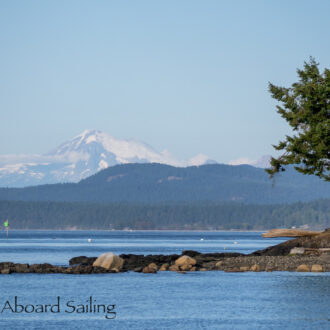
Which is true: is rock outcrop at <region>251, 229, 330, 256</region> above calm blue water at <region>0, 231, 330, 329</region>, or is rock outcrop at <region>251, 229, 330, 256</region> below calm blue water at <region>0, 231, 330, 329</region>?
above

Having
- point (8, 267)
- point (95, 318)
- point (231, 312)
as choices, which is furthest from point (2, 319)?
point (8, 267)

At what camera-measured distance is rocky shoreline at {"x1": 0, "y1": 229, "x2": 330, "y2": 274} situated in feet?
230

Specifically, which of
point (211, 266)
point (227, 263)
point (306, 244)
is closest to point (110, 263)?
point (211, 266)

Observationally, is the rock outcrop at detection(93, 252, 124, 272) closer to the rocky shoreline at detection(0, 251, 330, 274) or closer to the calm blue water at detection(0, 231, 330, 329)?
the rocky shoreline at detection(0, 251, 330, 274)

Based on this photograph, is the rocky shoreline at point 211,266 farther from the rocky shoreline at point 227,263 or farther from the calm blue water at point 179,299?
the calm blue water at point 179,299

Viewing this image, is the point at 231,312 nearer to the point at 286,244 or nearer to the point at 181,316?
the point at 181,316

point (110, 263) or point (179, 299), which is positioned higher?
point (110, 263)

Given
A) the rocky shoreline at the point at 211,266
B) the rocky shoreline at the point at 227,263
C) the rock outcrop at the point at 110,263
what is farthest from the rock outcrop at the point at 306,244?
the rock outcrop at the point at 110,263

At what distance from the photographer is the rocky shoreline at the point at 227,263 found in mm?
70000

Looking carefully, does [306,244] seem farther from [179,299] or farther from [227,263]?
[179,299]

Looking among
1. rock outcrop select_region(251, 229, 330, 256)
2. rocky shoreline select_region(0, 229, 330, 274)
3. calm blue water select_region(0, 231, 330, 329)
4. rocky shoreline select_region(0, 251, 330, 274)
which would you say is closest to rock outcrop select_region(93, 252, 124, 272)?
rocky shoreline select_region(0, 229, 330, 274)

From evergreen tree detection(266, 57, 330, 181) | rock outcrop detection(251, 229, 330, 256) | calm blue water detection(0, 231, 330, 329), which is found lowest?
calm blue water detection(0, 231, 330, 329)

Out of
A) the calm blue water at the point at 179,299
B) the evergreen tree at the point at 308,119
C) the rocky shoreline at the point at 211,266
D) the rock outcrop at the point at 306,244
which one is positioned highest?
the evergreen tree at the point at 308,119

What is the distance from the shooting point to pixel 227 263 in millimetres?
75812
